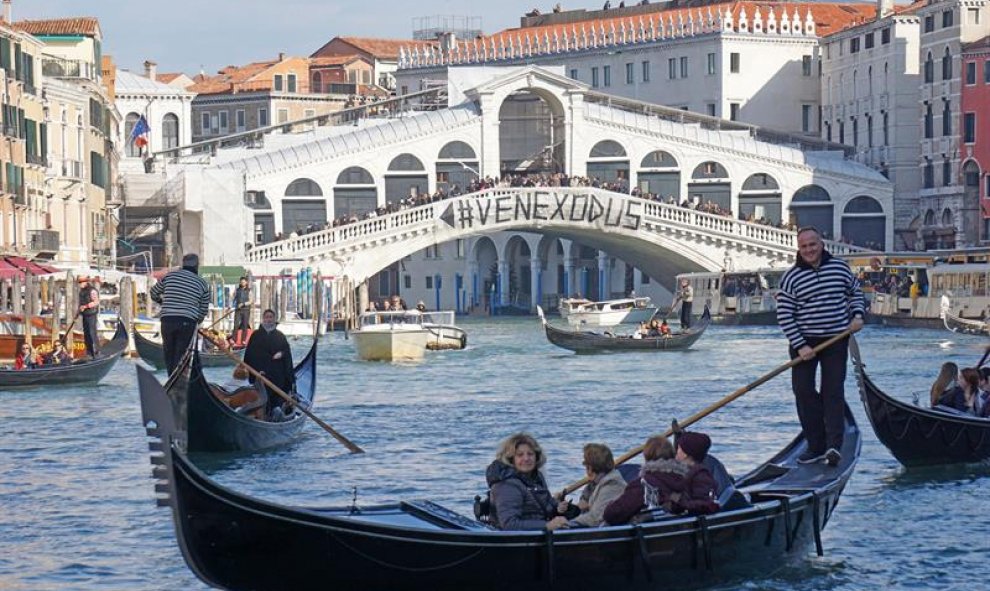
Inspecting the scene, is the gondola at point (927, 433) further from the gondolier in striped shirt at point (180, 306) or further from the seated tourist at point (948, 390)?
the gondolier in striped shirt at point (180, 306)

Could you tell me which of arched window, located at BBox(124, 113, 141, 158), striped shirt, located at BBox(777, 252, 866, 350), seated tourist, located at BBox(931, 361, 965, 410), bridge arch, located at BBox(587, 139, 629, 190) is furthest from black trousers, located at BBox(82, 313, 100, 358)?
arched window, located at BBox(124, 113, 141, 158)

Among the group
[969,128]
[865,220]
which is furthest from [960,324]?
[865,220]

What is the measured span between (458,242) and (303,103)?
8.86m

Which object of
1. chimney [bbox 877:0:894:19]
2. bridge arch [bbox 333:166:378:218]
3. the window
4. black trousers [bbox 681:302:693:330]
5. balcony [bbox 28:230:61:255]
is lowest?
black trousers [bbox 681:302:693:330]

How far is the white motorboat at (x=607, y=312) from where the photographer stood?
42.8 m

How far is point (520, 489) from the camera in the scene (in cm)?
943

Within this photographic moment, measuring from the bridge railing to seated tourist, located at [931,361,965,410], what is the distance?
2805 centimetres

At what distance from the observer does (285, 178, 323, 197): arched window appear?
46.4m

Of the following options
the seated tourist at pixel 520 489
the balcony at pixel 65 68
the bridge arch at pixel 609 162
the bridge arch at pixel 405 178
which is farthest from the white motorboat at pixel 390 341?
the seated tourist at pixel 520 489

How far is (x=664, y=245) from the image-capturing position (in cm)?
4438

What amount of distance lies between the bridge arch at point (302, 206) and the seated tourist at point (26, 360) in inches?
906

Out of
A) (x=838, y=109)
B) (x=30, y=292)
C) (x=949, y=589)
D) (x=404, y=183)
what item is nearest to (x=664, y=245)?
(x=404, y=183)

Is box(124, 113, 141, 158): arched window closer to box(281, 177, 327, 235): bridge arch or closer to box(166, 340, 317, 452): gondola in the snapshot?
box(281, 177, 327, 235): bridge arch

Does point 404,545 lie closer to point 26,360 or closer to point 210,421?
point 210,421
